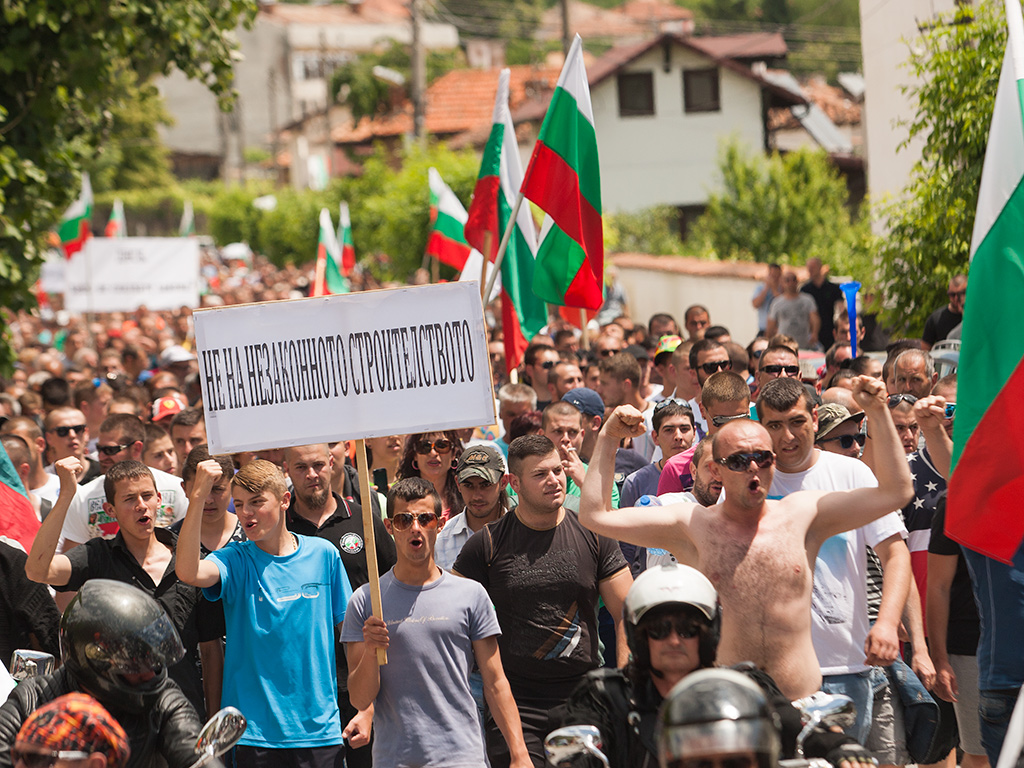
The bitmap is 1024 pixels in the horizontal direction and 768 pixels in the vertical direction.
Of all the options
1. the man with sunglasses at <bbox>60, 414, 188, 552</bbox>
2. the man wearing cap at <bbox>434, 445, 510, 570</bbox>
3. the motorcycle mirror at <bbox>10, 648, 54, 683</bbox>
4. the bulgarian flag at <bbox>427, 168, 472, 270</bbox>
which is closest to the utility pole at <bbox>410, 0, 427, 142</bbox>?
the bulgarian flag at <bbox>427, 168, 472, 270</bbox>

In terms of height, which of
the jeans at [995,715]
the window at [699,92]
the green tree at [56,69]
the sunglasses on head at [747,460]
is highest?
the window at [699,92]

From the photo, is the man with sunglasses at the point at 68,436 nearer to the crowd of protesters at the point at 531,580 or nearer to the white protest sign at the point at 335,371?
the crowd of protesters at the point at 531,580

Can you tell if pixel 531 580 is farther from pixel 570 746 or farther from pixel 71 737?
pixel 71 737

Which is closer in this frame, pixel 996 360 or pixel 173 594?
pixel 996 360

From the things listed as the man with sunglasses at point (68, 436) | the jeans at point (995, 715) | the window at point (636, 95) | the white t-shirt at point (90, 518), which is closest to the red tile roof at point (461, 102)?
the window at point (636, 95)

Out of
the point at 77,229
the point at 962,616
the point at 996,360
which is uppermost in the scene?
the point at 77,229

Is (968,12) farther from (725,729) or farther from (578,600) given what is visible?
(725,729)

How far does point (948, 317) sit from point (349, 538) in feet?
20.5

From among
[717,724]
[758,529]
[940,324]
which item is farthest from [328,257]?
[717,724]

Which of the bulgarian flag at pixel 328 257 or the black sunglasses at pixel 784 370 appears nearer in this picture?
the black sunglasses at pixel 784 370

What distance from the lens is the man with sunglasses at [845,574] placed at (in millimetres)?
5277

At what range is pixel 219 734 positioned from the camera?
349cm

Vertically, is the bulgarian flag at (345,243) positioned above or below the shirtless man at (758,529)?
above

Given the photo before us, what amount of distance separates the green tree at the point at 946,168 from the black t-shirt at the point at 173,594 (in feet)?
25.9
